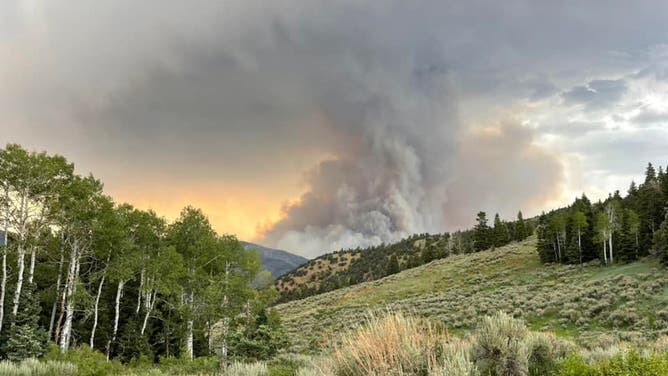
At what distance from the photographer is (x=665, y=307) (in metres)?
23.4

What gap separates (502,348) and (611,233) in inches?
2352

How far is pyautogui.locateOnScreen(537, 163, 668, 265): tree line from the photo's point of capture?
168 feet

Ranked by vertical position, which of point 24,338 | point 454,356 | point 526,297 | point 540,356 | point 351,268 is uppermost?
point 454,356

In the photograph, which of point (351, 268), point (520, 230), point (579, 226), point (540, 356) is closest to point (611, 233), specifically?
point (579, 226)

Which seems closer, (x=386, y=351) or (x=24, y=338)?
(x=386, y=351)

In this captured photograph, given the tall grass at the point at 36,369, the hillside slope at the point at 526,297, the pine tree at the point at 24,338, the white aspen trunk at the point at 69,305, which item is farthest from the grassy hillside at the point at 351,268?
the tall grass at the point at 36,369

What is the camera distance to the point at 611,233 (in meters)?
56.8

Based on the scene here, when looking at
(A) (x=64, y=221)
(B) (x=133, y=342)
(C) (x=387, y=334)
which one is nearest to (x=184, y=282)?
(B) (x=133, y=342)

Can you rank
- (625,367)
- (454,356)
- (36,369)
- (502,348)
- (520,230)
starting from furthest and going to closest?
(520,230) < (36,369) < (502,348) < (625,367) < (454,356)

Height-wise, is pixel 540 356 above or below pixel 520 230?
below

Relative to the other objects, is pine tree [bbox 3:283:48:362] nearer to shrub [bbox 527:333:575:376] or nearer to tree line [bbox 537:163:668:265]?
shrub [bbox 527:333:575:376]

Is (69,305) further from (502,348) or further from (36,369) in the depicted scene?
(502,348)

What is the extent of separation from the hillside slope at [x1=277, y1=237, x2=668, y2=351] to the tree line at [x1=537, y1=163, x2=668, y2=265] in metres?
3.06

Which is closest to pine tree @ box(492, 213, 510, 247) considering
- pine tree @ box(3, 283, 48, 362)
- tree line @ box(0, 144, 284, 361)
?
tree line @ box(0, 144, 284, 361)
